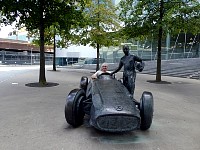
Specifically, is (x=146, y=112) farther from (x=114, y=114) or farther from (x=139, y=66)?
(x=139, y=66)

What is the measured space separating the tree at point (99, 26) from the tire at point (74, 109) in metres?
17.1

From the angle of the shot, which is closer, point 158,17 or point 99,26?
point 158,17

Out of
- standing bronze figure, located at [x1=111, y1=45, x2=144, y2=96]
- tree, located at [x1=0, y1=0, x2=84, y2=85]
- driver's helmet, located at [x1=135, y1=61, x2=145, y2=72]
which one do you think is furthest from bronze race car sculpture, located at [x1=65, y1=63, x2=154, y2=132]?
tree, located at [x1=0, y1=0, x2=84, y2=85]

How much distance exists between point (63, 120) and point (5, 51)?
62.1 meters

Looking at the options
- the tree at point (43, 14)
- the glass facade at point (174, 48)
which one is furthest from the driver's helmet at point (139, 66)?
the glass facade at point (174, 48)

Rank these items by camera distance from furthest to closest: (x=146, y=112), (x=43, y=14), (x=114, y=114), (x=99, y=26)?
(x=99, y=26) → (x=43, y=14) → (x=146, y=112) → (x=114, y=114)

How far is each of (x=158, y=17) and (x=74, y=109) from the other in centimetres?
1237

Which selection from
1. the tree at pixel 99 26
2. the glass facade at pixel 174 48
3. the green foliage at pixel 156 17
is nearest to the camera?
the green foliage at pixel 156 17

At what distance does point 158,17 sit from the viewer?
16.5 metres

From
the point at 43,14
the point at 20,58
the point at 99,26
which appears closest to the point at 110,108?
the point at 43,14

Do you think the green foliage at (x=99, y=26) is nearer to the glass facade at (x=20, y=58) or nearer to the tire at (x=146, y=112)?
the tire at (x=146, y=112)

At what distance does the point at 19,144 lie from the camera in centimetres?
488

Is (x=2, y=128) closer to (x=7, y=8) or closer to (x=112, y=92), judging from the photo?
(x=112, y=92)

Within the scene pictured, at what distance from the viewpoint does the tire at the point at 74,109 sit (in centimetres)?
565
